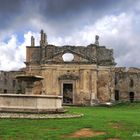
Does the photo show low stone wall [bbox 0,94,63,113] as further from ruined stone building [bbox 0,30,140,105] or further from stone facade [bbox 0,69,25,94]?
stone facade [bbox 0,69,25,94]

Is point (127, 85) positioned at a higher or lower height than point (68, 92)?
higher

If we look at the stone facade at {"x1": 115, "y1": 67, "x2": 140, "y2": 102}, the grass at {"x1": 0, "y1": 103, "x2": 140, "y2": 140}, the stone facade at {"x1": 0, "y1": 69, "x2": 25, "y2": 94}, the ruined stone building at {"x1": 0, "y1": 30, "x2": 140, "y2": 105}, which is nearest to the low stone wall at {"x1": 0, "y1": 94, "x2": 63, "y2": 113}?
the grass at {"x1": 0, "y1": 103, "x2": 140, "y2": 140}

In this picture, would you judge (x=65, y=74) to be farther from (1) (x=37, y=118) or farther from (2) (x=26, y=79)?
(1) (x=37, y=118)

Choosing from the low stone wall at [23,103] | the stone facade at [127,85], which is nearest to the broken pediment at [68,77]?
the stone facade at [127,85]

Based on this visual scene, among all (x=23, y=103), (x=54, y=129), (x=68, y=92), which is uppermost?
(x=68, y=92)

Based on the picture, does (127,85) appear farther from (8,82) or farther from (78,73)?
(8,82)

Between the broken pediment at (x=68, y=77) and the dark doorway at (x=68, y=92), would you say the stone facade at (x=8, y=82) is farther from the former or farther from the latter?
the broken pediment at (x=68, y=77)

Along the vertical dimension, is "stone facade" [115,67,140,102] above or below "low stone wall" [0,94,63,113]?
above

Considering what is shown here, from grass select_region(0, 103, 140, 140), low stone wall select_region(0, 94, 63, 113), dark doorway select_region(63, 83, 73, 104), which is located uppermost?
dark doorway select_region(63, 83, 73, 104)

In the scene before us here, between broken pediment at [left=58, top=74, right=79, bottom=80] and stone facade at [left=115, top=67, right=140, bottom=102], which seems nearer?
broken pediment at [left=58, top=74, right=79, bottom=80]

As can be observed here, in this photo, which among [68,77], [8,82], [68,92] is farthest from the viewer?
[8,82]

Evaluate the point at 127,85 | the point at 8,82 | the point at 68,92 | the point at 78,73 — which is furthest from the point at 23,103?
the point at 8,82

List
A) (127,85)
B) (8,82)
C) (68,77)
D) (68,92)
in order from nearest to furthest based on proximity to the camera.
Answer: (68,77), (68,92), (127,85), (8,82)

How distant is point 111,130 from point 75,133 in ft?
4.80
